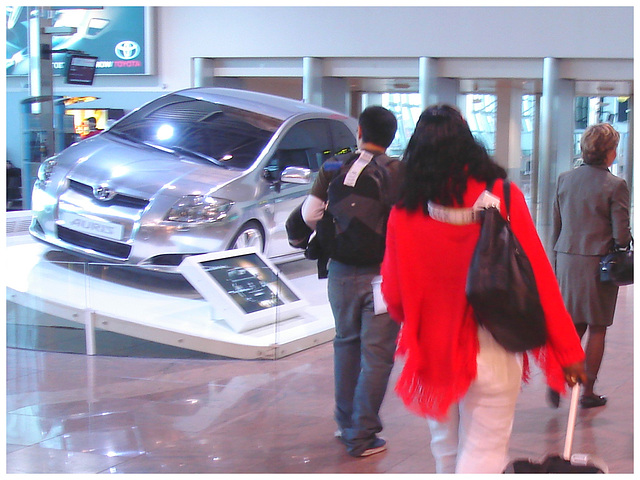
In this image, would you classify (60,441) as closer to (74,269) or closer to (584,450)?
(74,269)

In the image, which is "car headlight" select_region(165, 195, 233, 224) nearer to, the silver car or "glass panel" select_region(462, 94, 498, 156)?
Result: the silver car

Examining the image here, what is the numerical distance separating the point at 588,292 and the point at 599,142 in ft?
2.54

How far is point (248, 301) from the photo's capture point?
561 centimetres

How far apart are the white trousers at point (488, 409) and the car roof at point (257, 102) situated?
5.72 m

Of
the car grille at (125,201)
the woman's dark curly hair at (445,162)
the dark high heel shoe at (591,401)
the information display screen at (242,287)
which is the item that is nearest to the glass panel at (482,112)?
the car grille at (125,201)

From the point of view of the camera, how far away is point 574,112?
13.3 metres

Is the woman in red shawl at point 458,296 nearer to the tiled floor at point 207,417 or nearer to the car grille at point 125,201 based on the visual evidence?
the tiled floor at point 207,417

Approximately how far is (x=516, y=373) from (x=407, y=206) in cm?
59

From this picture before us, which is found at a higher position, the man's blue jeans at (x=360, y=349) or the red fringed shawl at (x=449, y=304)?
the red fringed shawl at (x=449, y=304)

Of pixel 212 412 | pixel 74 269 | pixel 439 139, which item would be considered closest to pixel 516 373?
pixel 439 139

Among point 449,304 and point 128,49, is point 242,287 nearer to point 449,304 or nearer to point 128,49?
point 449,304

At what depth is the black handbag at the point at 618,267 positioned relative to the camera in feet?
14.0

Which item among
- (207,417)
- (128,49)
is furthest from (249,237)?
(128,49)

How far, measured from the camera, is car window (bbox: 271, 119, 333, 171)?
771 cm
